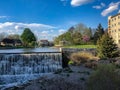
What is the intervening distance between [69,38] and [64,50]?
37.2 meters

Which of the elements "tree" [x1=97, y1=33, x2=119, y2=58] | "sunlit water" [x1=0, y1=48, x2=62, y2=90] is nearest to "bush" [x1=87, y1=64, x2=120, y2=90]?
"sunlit water" [x1=0, y1=48, x2=62, y2=90]

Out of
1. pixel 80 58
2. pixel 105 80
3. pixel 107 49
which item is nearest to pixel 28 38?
pixel 107 49

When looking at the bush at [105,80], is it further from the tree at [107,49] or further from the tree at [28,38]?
the tree at [28,38]

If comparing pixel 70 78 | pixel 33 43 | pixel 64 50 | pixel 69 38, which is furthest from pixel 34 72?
pixel 33 43

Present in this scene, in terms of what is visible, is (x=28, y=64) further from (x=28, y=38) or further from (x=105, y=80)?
(x=28, y=38)

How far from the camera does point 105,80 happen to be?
377 inches

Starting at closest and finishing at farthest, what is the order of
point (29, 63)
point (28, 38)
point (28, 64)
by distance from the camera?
point (28, 64), point (29, 63), point (28, 38)

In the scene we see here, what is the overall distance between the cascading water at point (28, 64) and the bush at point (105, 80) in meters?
18.0

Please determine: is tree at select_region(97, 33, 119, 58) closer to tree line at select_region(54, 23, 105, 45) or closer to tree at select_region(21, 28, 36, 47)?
tree line at select_region(54, 23, 105, 45)

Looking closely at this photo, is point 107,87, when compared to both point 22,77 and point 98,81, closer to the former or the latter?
point 98,81

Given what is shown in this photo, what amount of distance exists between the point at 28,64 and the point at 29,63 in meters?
0.25

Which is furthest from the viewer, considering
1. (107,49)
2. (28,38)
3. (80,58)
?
(28,38)

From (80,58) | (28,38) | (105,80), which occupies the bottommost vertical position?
(80,58)

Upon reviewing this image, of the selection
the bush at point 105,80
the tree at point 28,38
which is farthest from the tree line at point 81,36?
the bush at point 105,80
